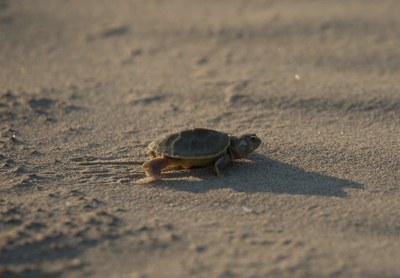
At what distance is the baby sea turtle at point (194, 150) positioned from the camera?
391 centimetres

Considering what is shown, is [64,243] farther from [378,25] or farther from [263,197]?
[378,25]

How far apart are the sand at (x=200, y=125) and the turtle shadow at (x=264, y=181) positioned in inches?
0.6

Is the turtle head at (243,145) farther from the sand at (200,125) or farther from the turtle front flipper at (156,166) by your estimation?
the turtle front flipper at (156,166)

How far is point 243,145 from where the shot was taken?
402 cm

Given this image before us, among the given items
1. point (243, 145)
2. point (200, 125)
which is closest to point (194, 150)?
point (243, 145)

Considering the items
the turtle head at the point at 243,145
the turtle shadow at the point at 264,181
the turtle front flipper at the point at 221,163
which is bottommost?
the turtle shadow at the point at 264,181

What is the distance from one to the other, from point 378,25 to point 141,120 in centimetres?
302

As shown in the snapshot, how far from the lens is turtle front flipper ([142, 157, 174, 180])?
3.91 metres

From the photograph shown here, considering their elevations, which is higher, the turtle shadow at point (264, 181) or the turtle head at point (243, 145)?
the turtle head at point (243, 145)

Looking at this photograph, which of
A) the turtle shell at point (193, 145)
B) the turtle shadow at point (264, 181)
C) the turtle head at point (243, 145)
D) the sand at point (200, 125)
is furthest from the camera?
the turtle head at point (243, 145)

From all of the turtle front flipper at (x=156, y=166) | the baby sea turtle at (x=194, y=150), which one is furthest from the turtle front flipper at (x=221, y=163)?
the turtle front flipper at (x=156, y=166)

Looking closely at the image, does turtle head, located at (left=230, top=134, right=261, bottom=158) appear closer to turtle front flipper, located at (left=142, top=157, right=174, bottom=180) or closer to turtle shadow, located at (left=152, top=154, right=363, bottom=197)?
turtle shadow, located at (left=152, top=154, right=363, bottom=197)

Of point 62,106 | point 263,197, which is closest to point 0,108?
point 62,106

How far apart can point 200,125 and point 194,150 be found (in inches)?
38.3
